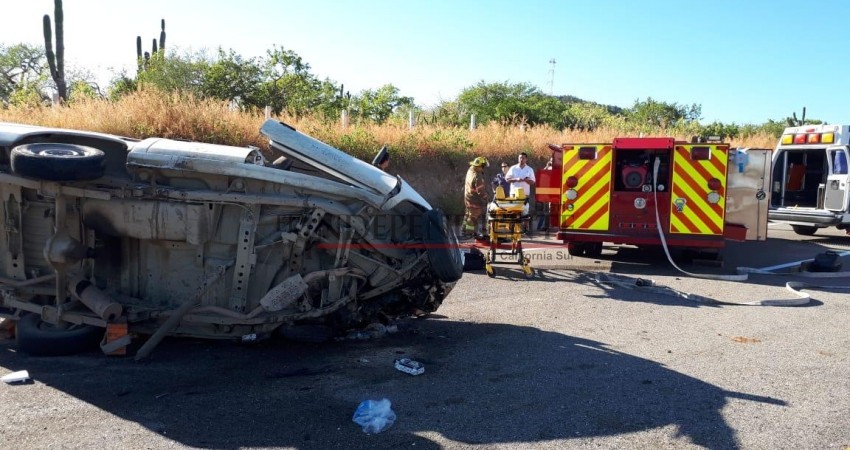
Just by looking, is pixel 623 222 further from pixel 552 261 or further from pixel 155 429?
pixel 155 429

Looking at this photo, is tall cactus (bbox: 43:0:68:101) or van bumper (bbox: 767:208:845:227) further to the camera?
tall cactus (bbox: 43:0:68:101)

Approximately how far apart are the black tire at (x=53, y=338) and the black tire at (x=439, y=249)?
2679 millimetres

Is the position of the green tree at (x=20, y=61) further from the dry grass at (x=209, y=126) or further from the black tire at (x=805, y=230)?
the black tire at (x=805, y=230)

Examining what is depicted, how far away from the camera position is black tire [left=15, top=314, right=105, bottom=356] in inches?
195

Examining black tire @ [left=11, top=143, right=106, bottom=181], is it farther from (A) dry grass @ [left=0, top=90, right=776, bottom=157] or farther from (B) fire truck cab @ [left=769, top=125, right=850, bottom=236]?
(B) fire truck cab @ [left=769, top=125, right=850, bottom=236]

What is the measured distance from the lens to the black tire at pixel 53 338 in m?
4.96

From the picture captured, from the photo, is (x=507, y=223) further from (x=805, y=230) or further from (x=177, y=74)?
(x=177, y=74)

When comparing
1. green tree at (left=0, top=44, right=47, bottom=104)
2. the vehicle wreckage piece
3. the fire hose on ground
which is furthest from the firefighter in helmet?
green tree at (left=0, top=44, right=47, bottom=104)

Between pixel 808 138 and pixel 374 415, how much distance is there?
1291cm

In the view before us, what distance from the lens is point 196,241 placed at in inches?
192

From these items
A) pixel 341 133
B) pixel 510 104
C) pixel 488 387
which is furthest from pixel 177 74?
pixel 488 387

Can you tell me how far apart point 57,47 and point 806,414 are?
2460 centimetres

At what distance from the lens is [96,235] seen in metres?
5.10

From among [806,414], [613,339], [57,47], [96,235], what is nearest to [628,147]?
[613,339]
